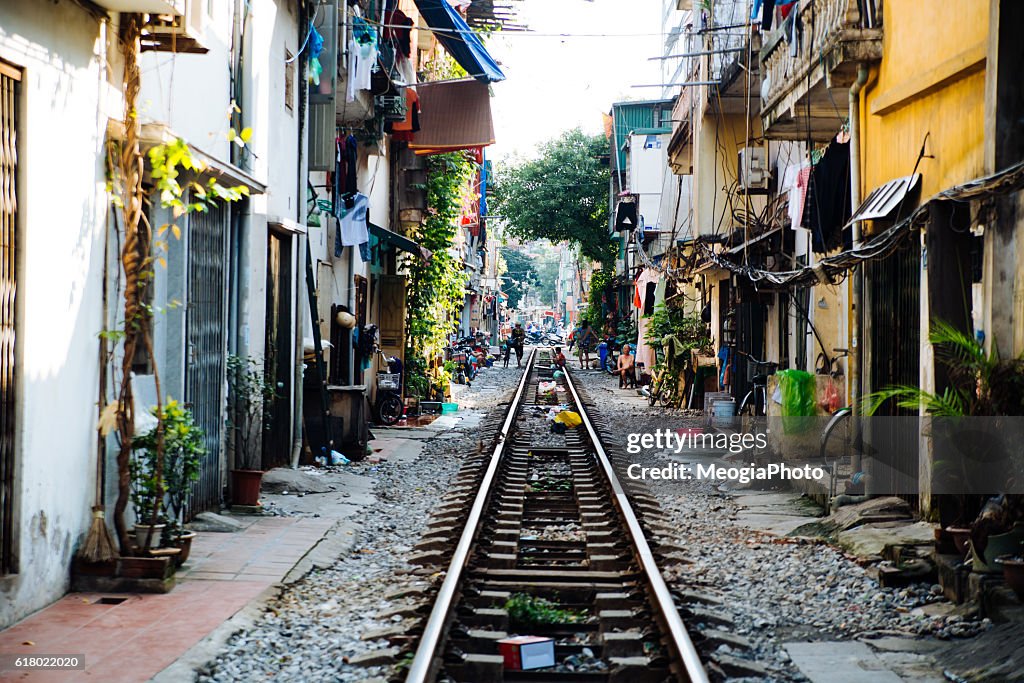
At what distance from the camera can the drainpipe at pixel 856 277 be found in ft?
38.7

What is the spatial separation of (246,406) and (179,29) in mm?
4509

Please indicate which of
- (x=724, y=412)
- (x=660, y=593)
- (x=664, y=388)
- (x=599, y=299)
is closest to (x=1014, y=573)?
(x=660, y=593)

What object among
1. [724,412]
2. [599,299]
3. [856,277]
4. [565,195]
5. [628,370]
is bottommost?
[724,412]

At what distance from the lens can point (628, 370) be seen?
31.8m

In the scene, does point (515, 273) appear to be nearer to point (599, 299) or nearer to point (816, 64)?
point (599, 299)

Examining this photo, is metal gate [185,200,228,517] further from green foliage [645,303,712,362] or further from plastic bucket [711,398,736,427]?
green foliage [645,303,712,362]

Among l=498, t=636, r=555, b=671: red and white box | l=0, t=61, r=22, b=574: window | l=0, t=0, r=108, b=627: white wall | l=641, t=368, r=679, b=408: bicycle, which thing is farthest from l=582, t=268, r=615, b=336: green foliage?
l=498, t=636, r=555, b=671: red and white box

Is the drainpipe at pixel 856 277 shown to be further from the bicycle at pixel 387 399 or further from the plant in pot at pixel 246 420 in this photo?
the bicycle at pixel 387 399

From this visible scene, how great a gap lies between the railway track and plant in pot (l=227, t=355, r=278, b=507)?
184 cm

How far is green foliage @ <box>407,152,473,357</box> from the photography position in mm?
21484

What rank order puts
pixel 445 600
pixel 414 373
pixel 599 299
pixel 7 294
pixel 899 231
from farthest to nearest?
pixel 599 299
pixel 414 373
pixel 899 231
pixel 445 600
pixel 7 294

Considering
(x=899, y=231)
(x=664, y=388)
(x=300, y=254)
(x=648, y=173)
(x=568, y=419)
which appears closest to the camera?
(x=899, y=231)

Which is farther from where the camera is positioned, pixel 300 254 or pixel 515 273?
pixel 515 273

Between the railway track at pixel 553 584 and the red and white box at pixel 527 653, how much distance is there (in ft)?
0.12
